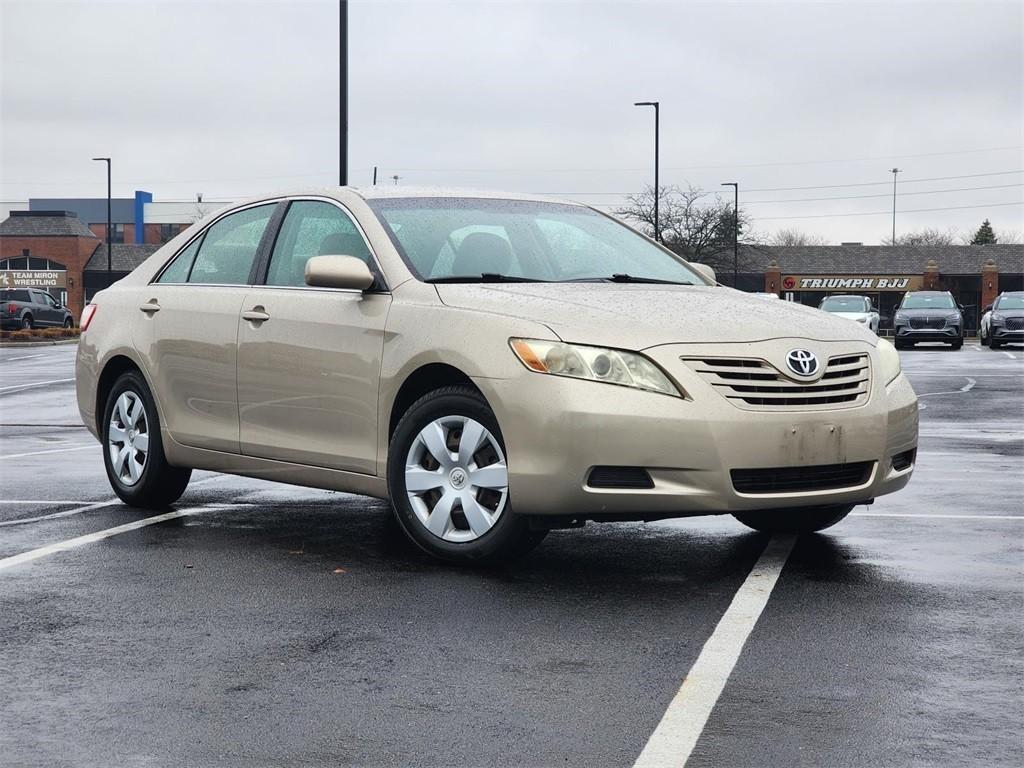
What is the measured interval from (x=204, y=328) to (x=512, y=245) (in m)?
1.78

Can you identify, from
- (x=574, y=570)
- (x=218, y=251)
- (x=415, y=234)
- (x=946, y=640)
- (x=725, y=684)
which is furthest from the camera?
(x=218, y=251)

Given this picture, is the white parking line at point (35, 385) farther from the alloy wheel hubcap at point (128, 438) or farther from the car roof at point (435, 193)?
the car roof at point (435, 193)

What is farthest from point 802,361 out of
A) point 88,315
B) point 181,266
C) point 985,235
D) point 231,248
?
point 985,235

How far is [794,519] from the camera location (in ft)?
23.7

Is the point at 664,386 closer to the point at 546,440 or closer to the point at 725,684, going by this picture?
the point at 546,440

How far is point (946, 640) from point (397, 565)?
244 cm

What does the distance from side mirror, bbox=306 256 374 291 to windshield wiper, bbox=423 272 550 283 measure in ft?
0.94

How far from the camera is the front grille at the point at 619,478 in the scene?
19.1ft

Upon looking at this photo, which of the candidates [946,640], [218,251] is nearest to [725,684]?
[946,640]

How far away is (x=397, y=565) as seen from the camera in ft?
21.1

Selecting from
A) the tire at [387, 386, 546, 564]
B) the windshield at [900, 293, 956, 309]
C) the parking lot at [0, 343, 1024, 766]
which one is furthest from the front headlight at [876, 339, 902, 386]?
the windshield at [900, 293, 956, 309]

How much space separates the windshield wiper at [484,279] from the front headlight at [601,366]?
91cm

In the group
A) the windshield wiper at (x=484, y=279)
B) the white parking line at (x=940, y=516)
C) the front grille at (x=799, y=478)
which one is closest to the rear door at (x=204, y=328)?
the windshield wiper at (x=484, y=279)

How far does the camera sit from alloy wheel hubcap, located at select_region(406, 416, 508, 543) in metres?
6.16
